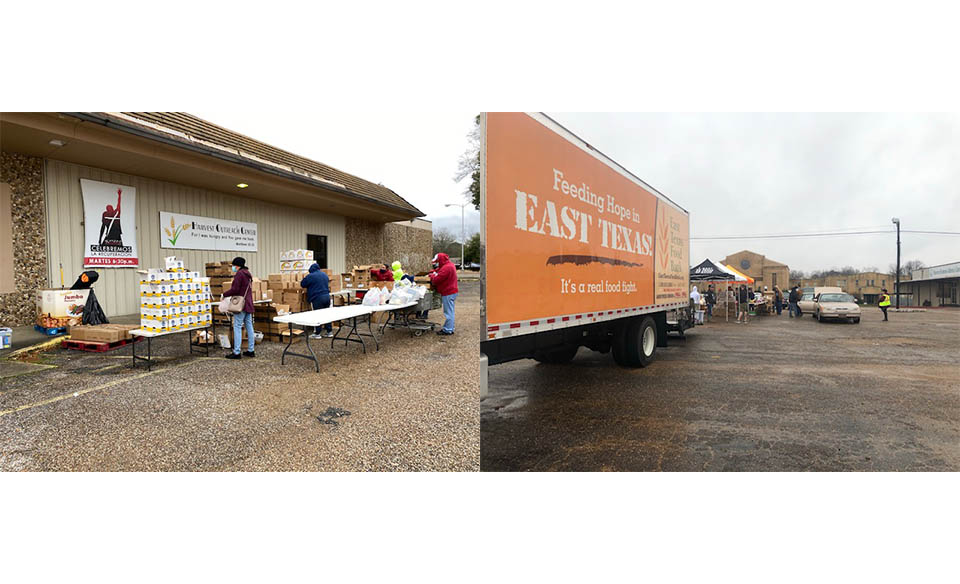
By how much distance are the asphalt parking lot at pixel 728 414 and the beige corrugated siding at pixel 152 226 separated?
2.74m

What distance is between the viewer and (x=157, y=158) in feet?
19.5

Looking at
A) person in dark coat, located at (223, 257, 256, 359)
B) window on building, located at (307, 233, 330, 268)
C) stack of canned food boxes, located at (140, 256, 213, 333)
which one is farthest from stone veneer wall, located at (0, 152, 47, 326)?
window on building, located at (307, 233, 330, 268)

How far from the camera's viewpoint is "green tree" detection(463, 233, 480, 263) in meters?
2.08

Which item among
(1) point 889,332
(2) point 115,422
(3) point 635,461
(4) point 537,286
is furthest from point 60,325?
(1) point 889,332

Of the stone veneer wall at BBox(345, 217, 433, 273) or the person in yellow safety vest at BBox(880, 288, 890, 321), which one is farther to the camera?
the person in yellow safety vest at BBox(880, 288, 890, 321)

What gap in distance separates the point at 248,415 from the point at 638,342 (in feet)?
16.5

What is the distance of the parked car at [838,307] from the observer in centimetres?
1457

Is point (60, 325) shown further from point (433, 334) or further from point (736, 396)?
point (736, 396)

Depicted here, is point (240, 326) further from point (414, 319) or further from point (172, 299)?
point (414, 319)

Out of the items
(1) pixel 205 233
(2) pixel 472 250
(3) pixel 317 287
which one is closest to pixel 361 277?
(3) pixel 317 287

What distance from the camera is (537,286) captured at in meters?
3.12

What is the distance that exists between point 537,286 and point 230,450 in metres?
2.41

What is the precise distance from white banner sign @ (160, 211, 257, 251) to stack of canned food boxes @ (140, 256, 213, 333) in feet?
1.66

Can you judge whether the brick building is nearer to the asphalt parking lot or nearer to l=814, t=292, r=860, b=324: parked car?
l=814, t=292, r=860, b=324: parked car
